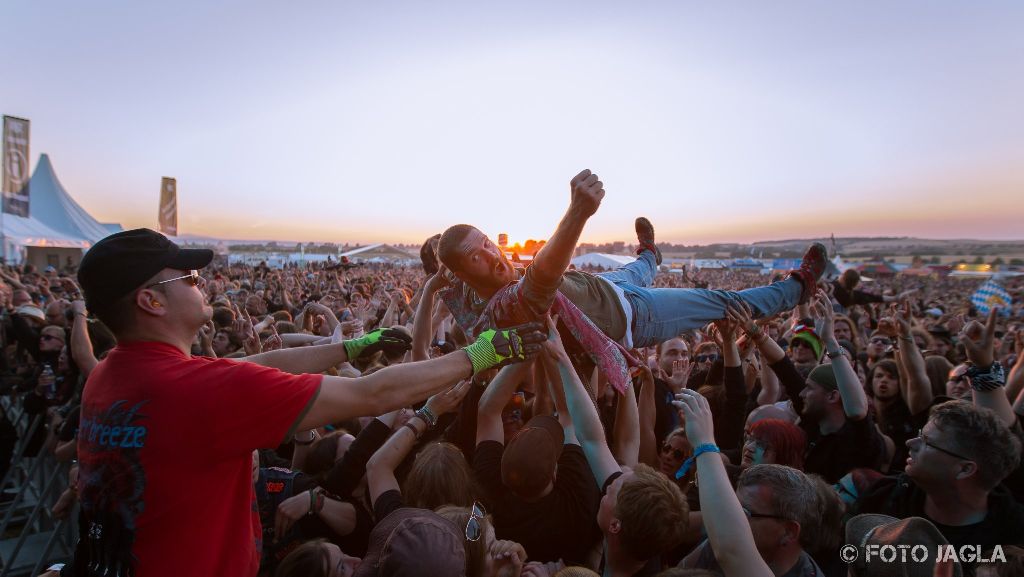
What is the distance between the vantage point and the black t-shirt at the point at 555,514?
8.37 ft

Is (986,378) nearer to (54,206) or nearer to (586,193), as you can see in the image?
(586,193)

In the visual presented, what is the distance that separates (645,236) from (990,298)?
1324 centimetres

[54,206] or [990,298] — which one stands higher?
[54,206]

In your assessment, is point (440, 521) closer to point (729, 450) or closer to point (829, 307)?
point (729, 450)

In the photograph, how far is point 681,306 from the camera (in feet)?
12.5

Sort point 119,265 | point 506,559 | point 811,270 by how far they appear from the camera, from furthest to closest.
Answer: point 811,270, point 506,559, point 119,265

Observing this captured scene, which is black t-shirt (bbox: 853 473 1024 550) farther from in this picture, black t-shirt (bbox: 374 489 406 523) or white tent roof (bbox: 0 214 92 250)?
white tent roof (bbox: 0 214 92 250)

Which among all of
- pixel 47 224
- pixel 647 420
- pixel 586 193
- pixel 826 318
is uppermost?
pixel 47 224

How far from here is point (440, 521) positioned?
5.91ft

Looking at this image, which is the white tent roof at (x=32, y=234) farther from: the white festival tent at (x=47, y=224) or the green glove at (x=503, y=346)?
the green glove at (x=503, y=346)

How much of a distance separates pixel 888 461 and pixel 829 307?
3.71 ft

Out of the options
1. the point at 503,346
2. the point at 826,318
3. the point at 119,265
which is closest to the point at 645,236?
the point at 826,318

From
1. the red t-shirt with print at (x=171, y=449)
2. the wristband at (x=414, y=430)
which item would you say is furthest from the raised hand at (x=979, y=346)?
the red t-shirt with print at (x=171, y=449)

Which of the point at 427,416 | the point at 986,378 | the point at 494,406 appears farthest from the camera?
the point at 986,378
